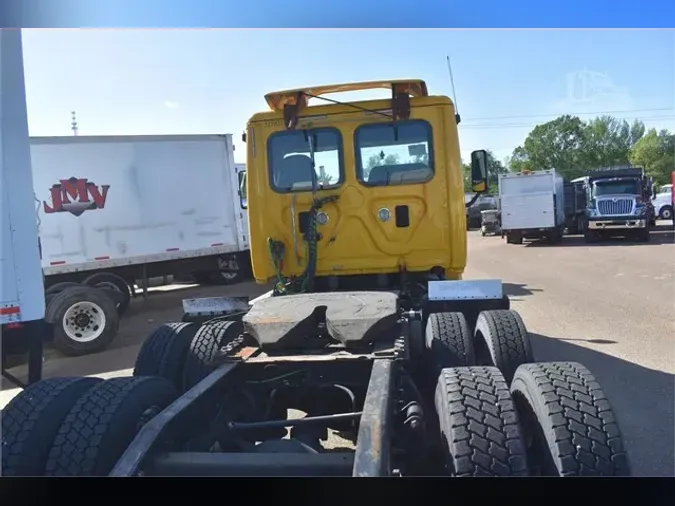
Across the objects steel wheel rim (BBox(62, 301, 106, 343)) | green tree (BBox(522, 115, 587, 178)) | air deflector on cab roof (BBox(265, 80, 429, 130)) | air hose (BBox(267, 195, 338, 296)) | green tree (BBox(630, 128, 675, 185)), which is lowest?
steel wheel rim (BBox(62, 301, 106, 343))

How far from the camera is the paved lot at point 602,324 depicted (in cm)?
445

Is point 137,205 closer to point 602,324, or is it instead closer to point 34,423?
point 602,324

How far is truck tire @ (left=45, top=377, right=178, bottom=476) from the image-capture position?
2510 millimetres

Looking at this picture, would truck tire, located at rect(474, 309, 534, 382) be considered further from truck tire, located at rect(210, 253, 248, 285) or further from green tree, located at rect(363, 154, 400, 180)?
truck tire, located at rect(210, 253, 248, 285)

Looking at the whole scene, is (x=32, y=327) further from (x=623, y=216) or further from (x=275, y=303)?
(x=623, y=216)

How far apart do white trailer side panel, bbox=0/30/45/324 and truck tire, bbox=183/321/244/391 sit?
5.48 feet

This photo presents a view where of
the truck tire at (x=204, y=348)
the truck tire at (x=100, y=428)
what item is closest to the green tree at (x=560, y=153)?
the truck tire at (x=204, y=348)

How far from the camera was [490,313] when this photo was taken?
14.0 ft

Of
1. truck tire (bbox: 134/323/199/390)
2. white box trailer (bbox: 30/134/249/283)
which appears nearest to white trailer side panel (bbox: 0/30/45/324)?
truck tire (bbox: 134/323/199/390)

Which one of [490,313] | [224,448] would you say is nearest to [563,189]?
[490,313]

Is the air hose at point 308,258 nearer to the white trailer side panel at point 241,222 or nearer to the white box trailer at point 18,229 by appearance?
the white box trailer at point 18,229

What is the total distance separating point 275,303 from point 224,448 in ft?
3.94

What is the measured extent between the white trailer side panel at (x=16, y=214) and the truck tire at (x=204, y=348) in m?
1.67

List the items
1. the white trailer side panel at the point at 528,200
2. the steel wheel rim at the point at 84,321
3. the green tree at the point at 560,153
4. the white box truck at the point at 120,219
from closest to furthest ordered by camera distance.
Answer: the steel wheel rim at the point at 84,321, the white box truck at the point at 120,219, the green tree at the point at 560,153, the white trailer side panel at the point at 528,200
